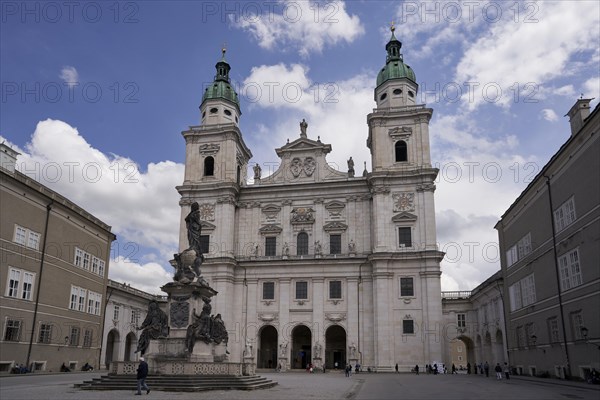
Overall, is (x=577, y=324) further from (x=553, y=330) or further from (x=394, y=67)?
(x=394, y=67)

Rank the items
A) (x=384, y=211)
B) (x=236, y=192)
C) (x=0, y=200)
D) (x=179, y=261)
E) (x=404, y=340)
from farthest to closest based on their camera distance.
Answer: (x=236, y=192) < (x=384, y=211) < (x=404, y=340) < (x=0, y=200) < (x=179, y=261)

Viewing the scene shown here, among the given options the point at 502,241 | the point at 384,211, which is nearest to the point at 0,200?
the point at 384,211

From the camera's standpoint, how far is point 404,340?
46.9m

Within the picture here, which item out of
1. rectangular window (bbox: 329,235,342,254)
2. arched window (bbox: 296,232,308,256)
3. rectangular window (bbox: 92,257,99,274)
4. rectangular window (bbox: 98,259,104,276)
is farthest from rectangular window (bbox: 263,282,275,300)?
rectangular window (bbox: 92,257,99,274)

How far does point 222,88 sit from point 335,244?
2179 centimetres

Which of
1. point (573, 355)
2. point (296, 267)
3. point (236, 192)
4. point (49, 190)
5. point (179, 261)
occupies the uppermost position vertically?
point (236, 192)

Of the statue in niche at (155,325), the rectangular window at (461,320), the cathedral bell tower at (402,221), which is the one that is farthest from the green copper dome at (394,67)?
the statue in niche at (155,325)

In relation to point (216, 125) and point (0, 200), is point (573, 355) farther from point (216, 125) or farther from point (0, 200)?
point (216, 125)

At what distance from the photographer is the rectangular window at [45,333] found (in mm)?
36572

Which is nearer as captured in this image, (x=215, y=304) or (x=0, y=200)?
(x=0, y=200)

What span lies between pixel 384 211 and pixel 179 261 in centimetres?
2947

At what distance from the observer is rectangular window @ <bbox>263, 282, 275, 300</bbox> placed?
51.4 meters

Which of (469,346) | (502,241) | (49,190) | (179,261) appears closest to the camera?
(179,261)

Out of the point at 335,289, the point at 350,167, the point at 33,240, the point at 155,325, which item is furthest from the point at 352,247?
the point at 155,325
